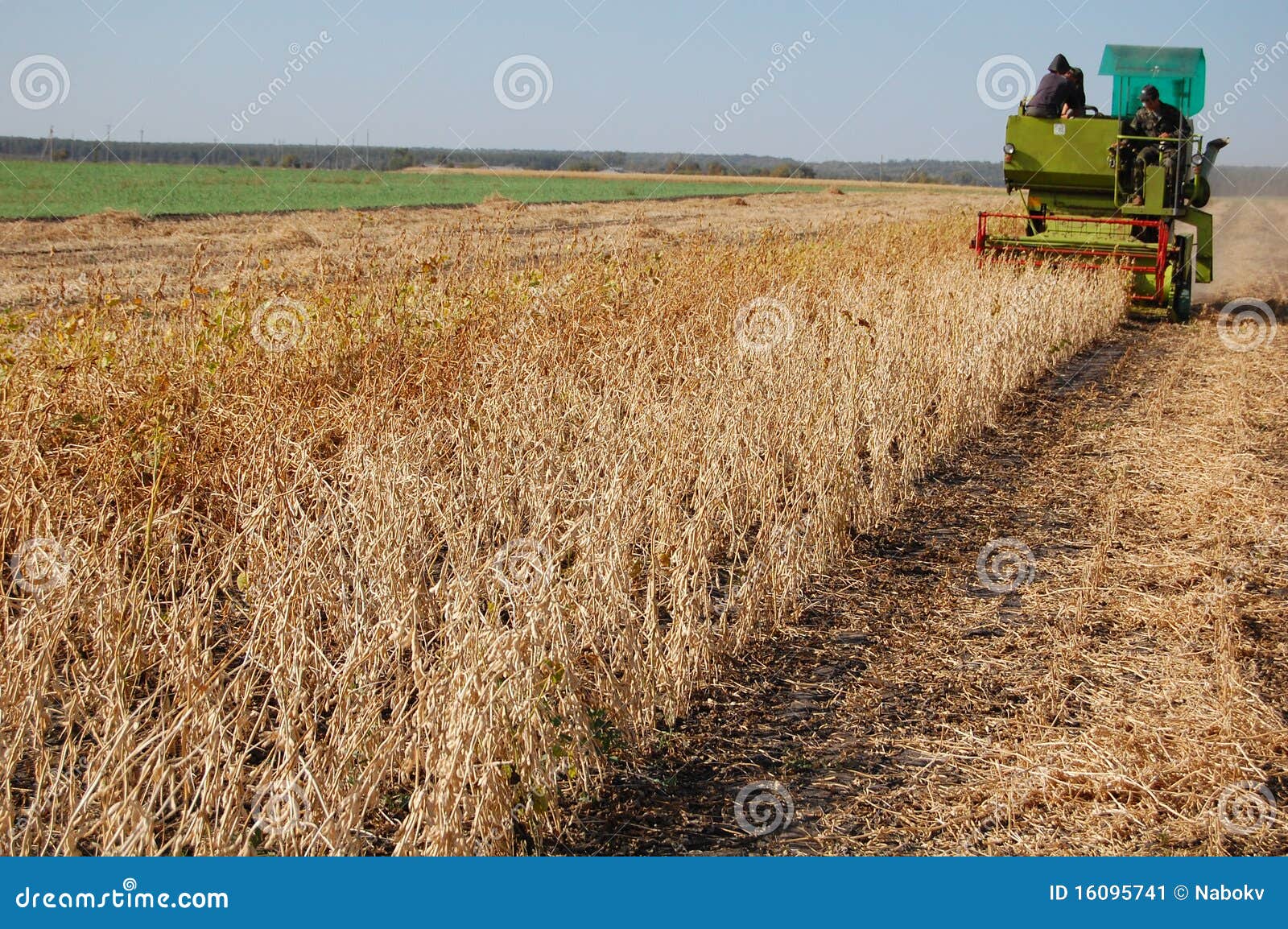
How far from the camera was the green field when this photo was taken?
29484 mm

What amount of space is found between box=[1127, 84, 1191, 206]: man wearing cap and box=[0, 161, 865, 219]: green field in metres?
19.6

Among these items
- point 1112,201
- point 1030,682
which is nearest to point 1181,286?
point 1112,201

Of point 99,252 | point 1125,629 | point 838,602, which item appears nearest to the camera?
point 1125,629

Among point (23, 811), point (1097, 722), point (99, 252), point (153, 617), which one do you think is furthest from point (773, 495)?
point (99, 252)

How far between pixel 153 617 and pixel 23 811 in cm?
69

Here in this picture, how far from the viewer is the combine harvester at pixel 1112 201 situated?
1298 cm

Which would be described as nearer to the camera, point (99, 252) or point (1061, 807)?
point (1061, 807)

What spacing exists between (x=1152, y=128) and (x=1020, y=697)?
11.4 meters

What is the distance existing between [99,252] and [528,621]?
16.6 metres

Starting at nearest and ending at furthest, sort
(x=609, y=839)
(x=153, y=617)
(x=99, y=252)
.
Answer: (x=609, y=839) < (x=153, y=617) < (x=99, y=252)

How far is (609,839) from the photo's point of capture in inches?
123

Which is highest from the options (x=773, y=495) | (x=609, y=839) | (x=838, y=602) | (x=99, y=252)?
(x=99, y=252)

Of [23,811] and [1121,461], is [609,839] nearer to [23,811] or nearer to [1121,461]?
[23,811]

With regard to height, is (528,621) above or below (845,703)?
above
